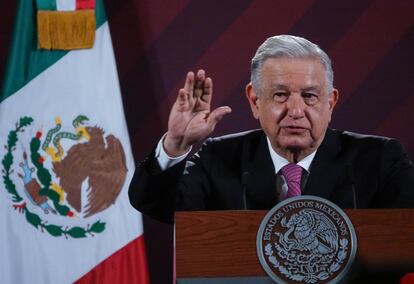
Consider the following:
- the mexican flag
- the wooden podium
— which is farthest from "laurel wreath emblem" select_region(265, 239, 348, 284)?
the mexican flag

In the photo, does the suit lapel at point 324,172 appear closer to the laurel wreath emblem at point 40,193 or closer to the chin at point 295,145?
the chin at point 295,145

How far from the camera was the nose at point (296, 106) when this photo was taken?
2174 mm

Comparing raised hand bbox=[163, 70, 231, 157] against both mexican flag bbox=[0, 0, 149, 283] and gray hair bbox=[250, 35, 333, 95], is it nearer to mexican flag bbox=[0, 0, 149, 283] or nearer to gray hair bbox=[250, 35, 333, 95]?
gray hair bbox=[250, 35, 333, 95]

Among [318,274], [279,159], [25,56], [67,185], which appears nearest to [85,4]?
[25,56]

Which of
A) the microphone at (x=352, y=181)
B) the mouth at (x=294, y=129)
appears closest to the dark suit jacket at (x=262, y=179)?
the microphone at (x=352, y=181)

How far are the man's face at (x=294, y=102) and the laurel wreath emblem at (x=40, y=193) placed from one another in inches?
65.3

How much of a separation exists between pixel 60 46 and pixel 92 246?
1.00m

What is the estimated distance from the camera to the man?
2059mm

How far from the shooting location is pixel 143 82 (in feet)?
12.7

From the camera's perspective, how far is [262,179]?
2217 millimetres

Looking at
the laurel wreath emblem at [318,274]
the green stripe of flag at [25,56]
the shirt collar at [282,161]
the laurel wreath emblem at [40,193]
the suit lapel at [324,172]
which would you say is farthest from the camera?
the green stripe of flag at [25,56]

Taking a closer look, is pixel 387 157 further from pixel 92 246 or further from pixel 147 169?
pixel 92 246

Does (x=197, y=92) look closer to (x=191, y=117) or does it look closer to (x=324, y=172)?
(x=191, y=117)

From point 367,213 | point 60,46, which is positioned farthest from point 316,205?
point 60,46
